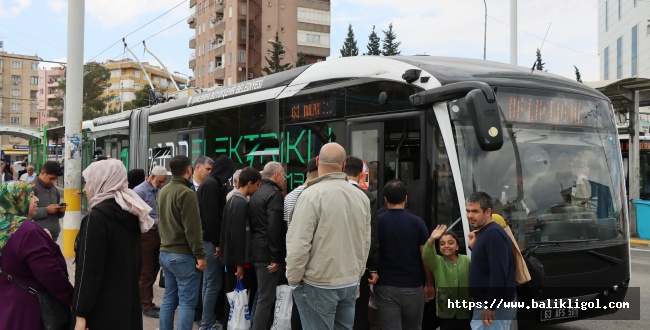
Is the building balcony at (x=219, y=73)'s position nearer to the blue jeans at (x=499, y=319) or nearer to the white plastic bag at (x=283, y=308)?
the white plastic bag at (x=283, y=308)

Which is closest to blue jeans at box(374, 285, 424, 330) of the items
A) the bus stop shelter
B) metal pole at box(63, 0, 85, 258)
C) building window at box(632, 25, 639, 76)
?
metal pole at box(63, 0, 85, 258)

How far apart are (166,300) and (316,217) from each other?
265 centimetres

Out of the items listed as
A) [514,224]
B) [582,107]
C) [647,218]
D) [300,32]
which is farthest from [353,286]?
[300,32]

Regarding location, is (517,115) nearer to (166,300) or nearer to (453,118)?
(453,118)

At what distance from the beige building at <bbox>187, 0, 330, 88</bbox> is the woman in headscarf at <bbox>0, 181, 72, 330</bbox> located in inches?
2447

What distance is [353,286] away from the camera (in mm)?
4602

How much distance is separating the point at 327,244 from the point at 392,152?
2217mm

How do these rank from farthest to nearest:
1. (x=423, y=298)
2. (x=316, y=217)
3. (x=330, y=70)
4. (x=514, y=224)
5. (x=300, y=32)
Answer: (x=300, y=32) → (x=330, y=70) → (x=514, y=224) → (x=423, y=298) → (x=316, y=217)

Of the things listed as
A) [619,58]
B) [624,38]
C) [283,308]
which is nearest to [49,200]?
[283,308]

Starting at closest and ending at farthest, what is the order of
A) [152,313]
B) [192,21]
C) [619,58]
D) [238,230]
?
[238,230]
[152,313]
[619,58]
[192,21]

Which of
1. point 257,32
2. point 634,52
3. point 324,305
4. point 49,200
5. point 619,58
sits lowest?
point 324,305

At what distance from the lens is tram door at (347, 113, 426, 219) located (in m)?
6.13

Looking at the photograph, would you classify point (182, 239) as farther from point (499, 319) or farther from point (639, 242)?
point (639, 242)

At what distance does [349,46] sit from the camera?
63.2 metres
